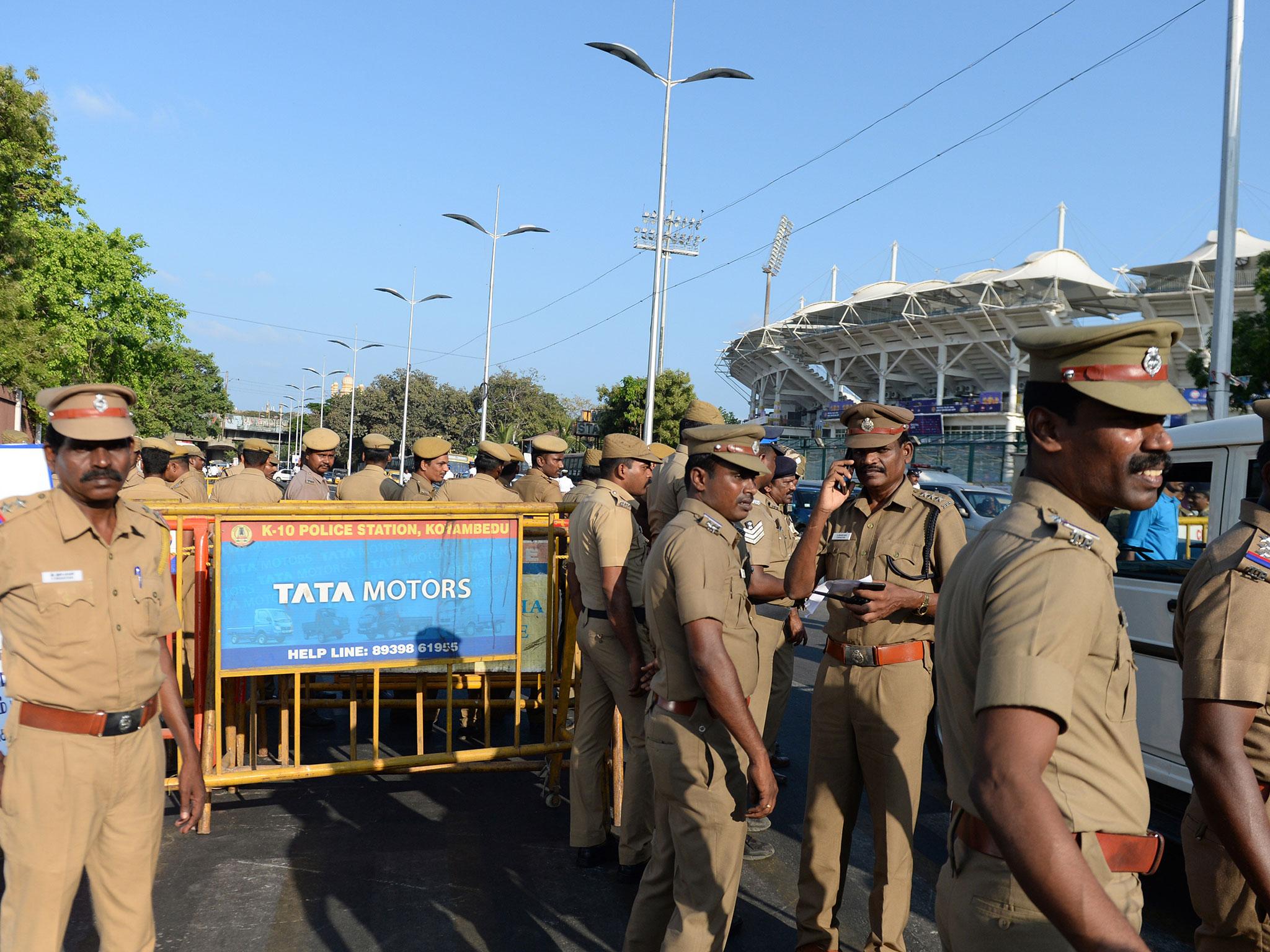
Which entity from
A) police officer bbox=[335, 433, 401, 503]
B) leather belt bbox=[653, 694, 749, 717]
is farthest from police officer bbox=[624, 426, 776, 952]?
police officer bbox=[335, 433, 401, 503]

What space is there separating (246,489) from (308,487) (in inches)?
55.5

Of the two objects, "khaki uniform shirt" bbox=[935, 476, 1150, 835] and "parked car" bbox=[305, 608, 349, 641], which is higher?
"khaki uniform shirt" bbox=[935, 476, 1150, 835]

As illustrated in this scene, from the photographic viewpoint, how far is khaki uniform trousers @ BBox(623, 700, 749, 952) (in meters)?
2.96

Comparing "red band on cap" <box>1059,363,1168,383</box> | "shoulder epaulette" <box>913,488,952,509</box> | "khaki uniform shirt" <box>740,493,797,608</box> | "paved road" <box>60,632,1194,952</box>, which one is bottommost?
"paved road" <box>60,632,1194,952</box>

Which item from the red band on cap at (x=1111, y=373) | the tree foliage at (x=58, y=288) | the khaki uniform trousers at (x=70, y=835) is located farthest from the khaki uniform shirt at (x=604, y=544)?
the tree foliage at (x=58, y=288)

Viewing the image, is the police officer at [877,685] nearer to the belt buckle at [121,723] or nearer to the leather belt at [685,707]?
the leather belt at [685,707]

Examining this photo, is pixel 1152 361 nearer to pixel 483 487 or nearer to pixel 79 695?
pixel 79 695

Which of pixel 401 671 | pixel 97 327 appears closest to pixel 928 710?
pixel 401 671

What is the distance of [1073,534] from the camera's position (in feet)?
5.37

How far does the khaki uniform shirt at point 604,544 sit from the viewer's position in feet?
14.6

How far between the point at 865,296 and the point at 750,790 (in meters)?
63.7

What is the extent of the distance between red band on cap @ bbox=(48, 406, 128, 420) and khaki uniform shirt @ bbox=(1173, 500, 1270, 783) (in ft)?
9.59

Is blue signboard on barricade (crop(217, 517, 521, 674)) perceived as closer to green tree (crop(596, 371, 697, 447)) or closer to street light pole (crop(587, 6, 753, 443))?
street light pole (crop(587, 6, 753, 443))

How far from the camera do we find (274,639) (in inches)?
186
